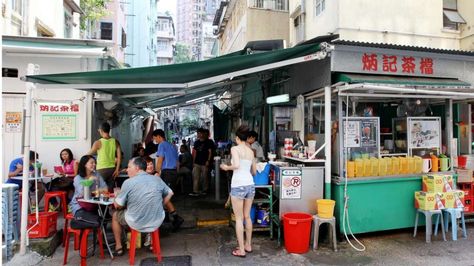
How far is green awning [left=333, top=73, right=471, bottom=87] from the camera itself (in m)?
4.92

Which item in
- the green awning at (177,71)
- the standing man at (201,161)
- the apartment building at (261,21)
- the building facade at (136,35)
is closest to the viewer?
the green awning at (177,71)

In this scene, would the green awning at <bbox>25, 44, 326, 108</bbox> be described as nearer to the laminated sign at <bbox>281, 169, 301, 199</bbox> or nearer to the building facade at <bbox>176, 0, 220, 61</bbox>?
the laminated sign at <bbox>281, 169, 301, 199</bbox>

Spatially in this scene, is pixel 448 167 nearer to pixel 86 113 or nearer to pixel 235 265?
pixel 235 265

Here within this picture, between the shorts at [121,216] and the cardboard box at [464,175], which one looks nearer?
the shorts at [121,216]

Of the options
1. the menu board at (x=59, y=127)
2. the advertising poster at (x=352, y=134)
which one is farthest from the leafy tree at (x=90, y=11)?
the advertising poster at (x=352, y=134)

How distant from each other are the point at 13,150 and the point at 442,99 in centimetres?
862

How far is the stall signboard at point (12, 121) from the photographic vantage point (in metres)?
6.93

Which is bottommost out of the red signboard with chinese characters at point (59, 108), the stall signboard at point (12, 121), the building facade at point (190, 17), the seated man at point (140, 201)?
the seated man at point (140, 201)

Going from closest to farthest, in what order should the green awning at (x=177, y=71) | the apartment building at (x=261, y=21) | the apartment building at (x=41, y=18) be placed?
the green awning at (x=177, y=71) → the apartment building at (x=41, y=18) → the apartment building at (x=261, y=21)

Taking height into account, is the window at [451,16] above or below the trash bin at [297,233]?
above

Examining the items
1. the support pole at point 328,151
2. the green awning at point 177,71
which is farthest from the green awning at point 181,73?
the support pole at point 328,151

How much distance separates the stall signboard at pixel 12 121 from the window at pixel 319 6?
10.0 meters

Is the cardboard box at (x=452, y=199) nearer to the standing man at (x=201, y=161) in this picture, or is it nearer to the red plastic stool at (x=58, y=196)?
the standing man at (x=201, y=161)

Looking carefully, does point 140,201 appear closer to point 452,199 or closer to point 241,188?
point 241,188
